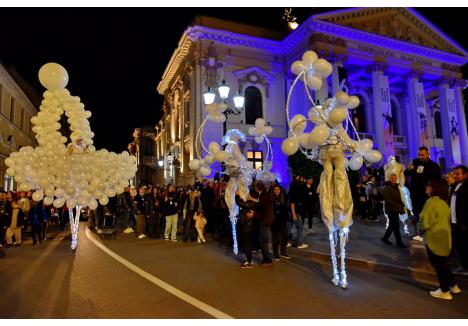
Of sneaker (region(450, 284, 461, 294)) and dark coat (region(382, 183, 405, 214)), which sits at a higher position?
dark coat (region(382, 183, 405, 214))

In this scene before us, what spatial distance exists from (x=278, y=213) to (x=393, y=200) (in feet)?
10.0

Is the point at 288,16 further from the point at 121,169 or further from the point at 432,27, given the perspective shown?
the point at 121,169

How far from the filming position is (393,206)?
9422 millimetres

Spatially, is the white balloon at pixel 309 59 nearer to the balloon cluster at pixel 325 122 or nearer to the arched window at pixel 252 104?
the balloon cluster at pixel 325 122

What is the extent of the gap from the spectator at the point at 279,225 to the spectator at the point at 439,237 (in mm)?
3690

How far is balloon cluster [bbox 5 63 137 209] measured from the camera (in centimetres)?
900

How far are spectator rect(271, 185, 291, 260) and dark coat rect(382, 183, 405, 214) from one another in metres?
2.67

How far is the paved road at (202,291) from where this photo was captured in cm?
498

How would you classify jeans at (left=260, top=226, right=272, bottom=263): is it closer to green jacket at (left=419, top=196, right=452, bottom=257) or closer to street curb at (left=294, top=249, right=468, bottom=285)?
street curb at (left=294, top=249, right=468, bottom=285)

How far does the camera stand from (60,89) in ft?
31.8

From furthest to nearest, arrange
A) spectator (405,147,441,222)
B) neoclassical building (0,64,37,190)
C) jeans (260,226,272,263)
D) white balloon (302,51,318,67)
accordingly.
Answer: neoclassical building (0,64,37,190) → jeans (260,226,272,263) → spectator (405,147,441,222) → white balloon (302,51,318,67)

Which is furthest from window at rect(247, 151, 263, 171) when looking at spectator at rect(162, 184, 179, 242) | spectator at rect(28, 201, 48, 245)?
spectator at rect(28, 201, 48, 245)

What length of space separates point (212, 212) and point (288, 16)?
24.6 m
